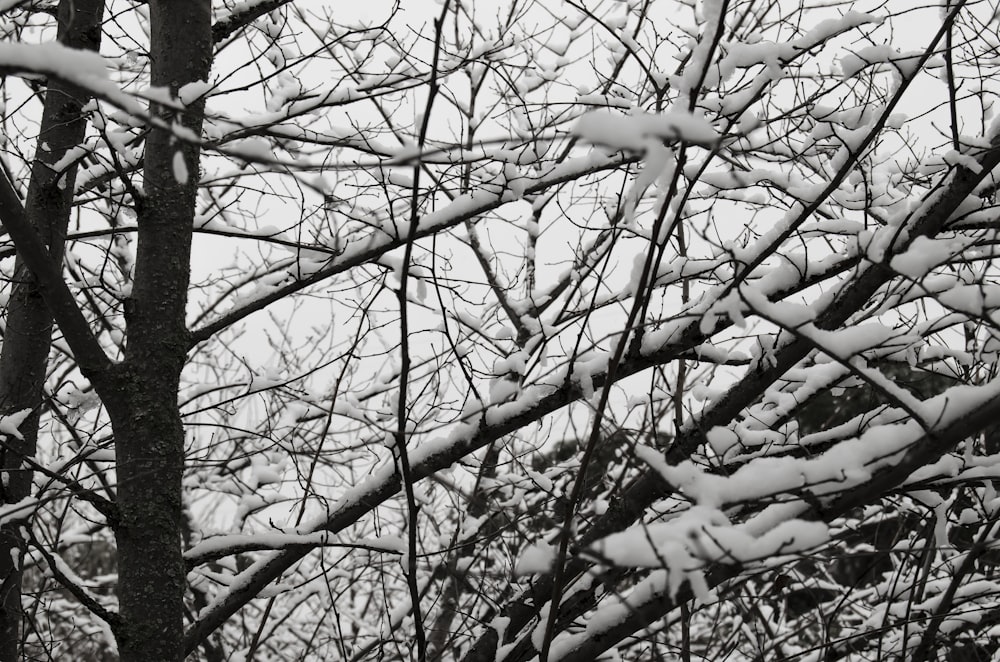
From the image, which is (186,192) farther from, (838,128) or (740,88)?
(838,128)

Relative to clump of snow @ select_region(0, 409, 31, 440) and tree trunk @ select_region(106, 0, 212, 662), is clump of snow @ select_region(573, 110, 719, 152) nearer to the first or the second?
tree trunk @ select_region(106, 0, 212, 662)

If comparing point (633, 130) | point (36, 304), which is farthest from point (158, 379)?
point (633, 130)

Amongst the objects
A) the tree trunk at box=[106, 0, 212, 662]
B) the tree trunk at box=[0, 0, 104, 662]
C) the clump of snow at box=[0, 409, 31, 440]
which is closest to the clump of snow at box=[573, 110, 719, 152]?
the tree trunk at box=[106, 0, 212, 662]

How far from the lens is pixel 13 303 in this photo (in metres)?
3.33

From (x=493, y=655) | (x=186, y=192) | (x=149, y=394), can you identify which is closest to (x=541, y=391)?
(x=493, y=655)

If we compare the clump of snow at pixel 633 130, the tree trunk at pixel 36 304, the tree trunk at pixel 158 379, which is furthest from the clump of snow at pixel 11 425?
the clump of snow at pixel 633 130

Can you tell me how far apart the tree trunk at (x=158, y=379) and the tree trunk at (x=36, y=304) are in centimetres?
64

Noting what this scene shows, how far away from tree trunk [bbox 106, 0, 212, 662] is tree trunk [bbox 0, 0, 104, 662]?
0.64 metres

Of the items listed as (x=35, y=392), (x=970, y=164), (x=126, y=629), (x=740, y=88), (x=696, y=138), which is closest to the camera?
(x=696, y=138)

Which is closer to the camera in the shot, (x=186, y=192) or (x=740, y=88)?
(x=186, y=192)

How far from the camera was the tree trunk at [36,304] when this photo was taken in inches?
120

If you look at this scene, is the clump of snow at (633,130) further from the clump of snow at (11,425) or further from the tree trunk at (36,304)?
the tree trunk at (36,304)

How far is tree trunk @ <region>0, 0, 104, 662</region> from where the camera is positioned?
306 cm

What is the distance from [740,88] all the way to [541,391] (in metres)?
Answer: 1.40
